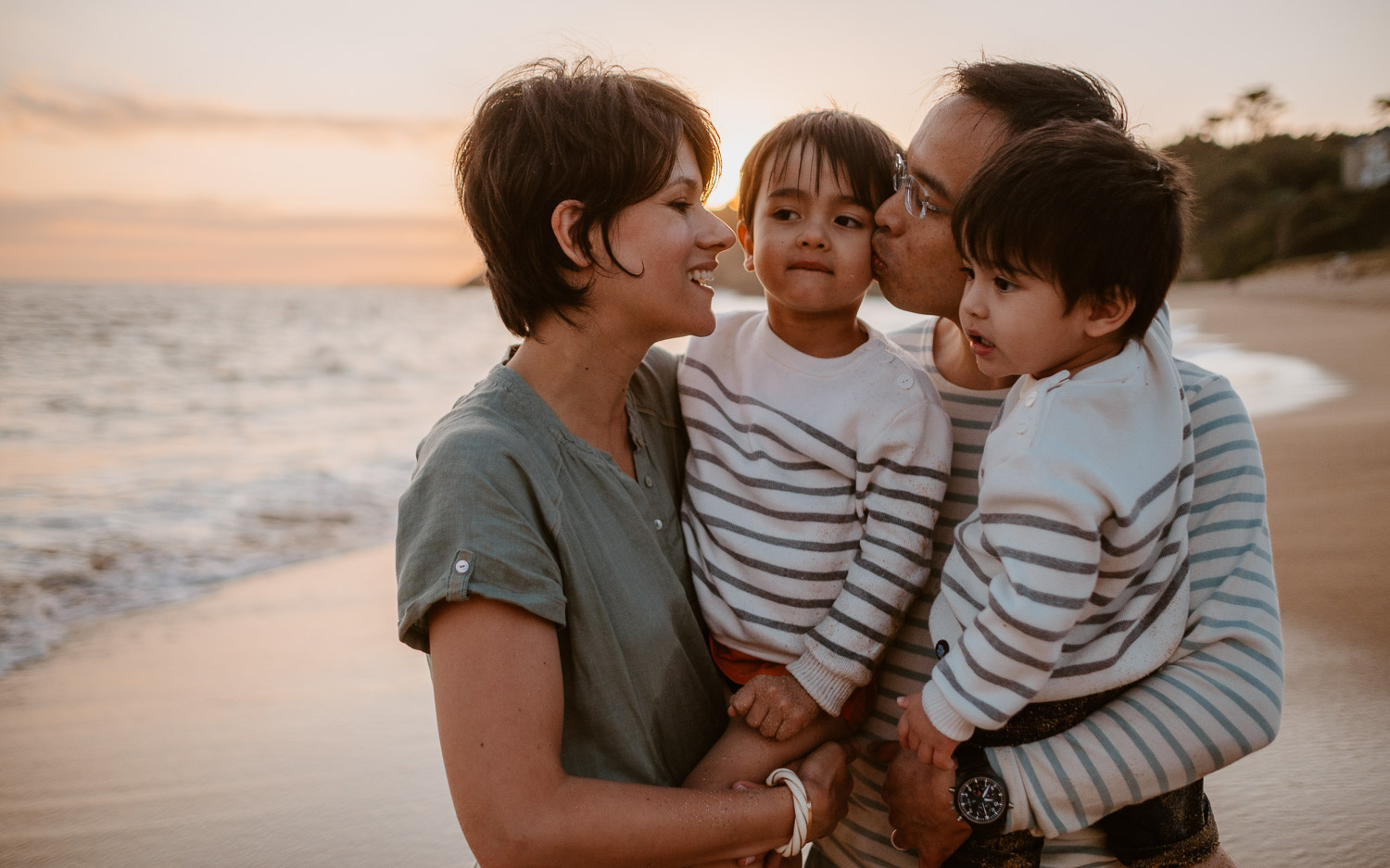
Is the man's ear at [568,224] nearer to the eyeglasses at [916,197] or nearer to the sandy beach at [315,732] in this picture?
the eyeglasses at [916,197]

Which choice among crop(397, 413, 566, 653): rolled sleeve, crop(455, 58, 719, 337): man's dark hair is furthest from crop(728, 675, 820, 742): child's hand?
crop(455, 58, 719, 337): man's dark hair

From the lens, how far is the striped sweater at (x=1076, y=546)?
1.48 m

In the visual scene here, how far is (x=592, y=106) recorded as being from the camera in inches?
71.7

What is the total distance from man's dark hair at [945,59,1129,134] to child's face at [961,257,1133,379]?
0.44 m

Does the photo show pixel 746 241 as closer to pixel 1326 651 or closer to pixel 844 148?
pixel 844 148

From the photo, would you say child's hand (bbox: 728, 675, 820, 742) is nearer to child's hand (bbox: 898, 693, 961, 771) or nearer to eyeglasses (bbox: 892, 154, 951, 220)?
child's hand (bbox: 898, 693, 961, 771)

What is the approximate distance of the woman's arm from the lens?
1461 millimetres

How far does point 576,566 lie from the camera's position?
1618 millimetres

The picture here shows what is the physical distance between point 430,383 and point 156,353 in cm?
623

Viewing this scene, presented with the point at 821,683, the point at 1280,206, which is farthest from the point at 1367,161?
the point at 821,683

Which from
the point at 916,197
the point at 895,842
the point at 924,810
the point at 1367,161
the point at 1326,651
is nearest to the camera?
the point at 924,810

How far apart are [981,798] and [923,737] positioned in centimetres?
14

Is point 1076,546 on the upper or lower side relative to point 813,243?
lower

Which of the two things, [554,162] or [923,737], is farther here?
[554,162]
